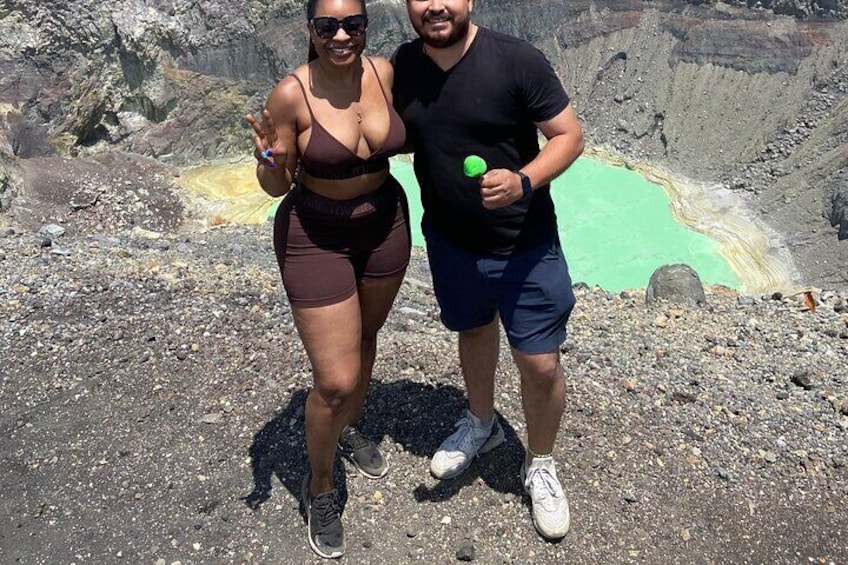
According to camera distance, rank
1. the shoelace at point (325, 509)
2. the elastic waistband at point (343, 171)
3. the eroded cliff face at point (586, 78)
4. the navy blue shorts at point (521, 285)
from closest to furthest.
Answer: the elastic waistband at point (343, 171)
the navy blue shorts at point (521, 285)
the shoelace at point (325, 509)
the eroded cliff face at point (586, 78)

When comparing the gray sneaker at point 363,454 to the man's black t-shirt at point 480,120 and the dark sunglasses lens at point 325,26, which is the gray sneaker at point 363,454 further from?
the dark sunglasses lens at point 325,26

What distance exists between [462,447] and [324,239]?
207cm

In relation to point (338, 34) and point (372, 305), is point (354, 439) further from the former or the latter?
point (338, 34)

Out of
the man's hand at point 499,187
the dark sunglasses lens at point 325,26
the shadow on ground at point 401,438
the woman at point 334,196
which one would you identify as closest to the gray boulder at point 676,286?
the shadow on ground at point 401,438

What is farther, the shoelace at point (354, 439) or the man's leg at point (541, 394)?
the shoelace at point (354, 439)

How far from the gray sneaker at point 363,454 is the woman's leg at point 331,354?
1132 millimetres

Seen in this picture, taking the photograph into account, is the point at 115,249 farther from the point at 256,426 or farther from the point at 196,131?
the point at 196,131

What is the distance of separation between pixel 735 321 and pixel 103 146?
21.2m

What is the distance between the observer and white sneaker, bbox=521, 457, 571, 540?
469 centimetres

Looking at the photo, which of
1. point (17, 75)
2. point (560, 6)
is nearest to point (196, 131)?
point (17, 75)

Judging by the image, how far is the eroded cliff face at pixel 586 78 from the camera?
21359 mm

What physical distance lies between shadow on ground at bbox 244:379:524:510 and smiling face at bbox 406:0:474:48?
3040 mm

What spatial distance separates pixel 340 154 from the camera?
11.7 feet

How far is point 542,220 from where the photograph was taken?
12.8 ft
